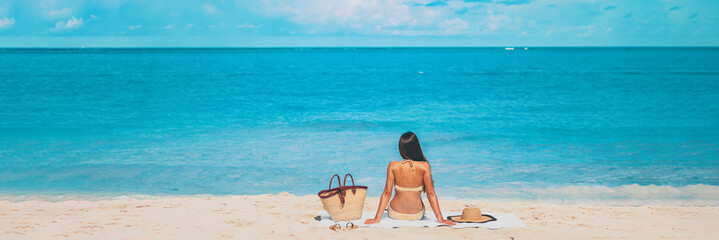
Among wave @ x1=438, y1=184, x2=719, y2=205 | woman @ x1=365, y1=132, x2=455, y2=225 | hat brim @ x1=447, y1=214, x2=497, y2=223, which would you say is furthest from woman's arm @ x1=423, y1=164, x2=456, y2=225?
wave @ x1=438, y1=184, x2=719, y2=205

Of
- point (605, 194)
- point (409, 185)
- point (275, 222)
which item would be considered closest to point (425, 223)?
point (409, 185)

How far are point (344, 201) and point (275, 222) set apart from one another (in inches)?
39.6

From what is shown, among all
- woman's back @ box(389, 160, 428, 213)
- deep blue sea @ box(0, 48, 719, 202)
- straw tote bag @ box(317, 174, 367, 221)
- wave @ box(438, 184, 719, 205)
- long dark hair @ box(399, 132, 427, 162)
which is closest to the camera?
long dark hair @ box(399, 132, 427, 162)

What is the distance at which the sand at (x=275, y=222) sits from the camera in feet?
19.9

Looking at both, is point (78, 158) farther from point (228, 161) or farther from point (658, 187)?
point (658, 187)

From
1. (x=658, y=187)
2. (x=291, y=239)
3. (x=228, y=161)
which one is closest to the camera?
(x=291, y=239)

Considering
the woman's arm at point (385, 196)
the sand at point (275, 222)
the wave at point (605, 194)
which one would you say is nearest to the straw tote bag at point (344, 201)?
the woman's arm at point (385, 196)

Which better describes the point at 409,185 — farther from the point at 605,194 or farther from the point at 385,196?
the point at 605,194

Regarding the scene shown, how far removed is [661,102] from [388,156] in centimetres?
Answer: 2011

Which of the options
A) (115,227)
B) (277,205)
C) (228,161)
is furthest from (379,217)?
(228,161)

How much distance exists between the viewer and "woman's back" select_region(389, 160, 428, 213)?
617cm

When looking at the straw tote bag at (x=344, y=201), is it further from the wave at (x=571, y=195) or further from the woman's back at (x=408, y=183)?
the wave at (x=571, y=195)

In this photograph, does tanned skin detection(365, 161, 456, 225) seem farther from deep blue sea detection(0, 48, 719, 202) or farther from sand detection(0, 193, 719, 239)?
deep blue sea detection(0, 48, 719, 202)

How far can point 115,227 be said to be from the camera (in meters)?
6.43
